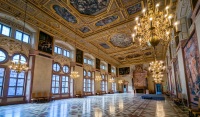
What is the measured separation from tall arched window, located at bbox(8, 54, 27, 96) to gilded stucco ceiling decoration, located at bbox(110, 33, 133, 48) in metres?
8.68

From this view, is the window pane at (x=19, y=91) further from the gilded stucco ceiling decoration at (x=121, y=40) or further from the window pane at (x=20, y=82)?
the gilded stucco ceiling decoration at (x=121, y=40)

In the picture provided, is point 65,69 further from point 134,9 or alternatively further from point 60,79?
point 134,9

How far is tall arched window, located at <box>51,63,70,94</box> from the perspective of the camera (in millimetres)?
11344

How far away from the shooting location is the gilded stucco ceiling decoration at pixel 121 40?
Result: 12602 millimetres

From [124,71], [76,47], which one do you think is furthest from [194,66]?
[124,71]

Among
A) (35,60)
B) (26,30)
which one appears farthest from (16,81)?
(26,30)

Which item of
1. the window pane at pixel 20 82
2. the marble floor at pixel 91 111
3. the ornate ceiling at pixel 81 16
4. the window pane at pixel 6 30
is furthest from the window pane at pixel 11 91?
the ornate ceiling at pixel 81 16

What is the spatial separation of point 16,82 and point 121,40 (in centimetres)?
1053

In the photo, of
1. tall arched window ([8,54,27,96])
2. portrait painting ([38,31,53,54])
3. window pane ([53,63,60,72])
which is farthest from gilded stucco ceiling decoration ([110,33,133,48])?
tall arched window ([8,54,27,96])

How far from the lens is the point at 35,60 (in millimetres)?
9219

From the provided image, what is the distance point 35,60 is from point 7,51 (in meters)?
1.83

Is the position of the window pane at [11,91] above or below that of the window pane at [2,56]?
below

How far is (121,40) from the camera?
539 inches

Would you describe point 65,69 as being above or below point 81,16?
below
